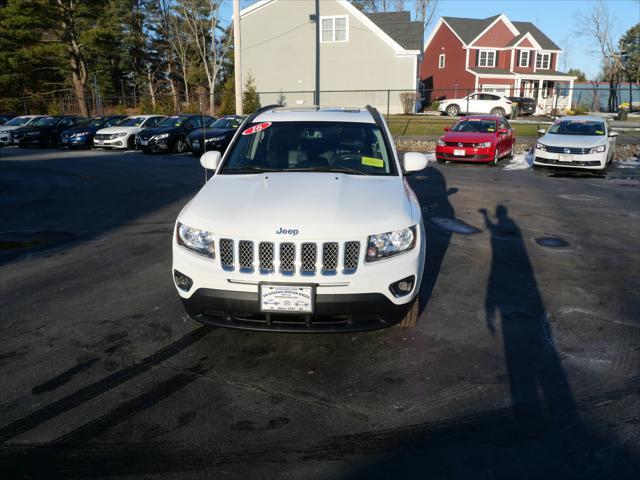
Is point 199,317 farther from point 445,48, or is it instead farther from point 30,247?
point 445,48

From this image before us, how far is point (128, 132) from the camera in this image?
2234cm

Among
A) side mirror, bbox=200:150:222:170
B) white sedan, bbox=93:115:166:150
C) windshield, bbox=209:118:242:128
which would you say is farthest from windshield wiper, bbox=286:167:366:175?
white sedan, bbox=93:115:166:150

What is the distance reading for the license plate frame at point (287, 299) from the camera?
374 cm

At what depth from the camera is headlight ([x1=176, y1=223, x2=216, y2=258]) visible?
157 inches

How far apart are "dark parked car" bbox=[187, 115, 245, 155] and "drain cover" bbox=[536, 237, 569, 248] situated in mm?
12791

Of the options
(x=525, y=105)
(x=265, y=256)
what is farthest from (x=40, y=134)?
(x=525, y=105)

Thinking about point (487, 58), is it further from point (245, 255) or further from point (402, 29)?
Result: point (245, 255)

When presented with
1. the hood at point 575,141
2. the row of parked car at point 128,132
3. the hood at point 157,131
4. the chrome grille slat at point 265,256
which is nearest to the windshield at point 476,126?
the hood at point 575,141

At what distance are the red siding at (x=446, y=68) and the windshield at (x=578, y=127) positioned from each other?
29249mm

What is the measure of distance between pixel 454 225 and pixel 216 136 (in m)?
12.1

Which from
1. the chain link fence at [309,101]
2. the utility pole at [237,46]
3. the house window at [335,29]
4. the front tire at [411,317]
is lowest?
the front tire at [411,317]

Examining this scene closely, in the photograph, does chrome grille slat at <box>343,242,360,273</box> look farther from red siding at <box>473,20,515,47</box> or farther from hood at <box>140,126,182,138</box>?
red siding at <box>473,20,515,47</box>

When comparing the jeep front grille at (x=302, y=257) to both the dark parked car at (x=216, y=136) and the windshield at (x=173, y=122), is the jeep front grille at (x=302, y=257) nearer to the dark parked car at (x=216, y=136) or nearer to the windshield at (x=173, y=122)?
the dark parked car at (x=216, y=136)

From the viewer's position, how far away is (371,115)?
596 centimetres
